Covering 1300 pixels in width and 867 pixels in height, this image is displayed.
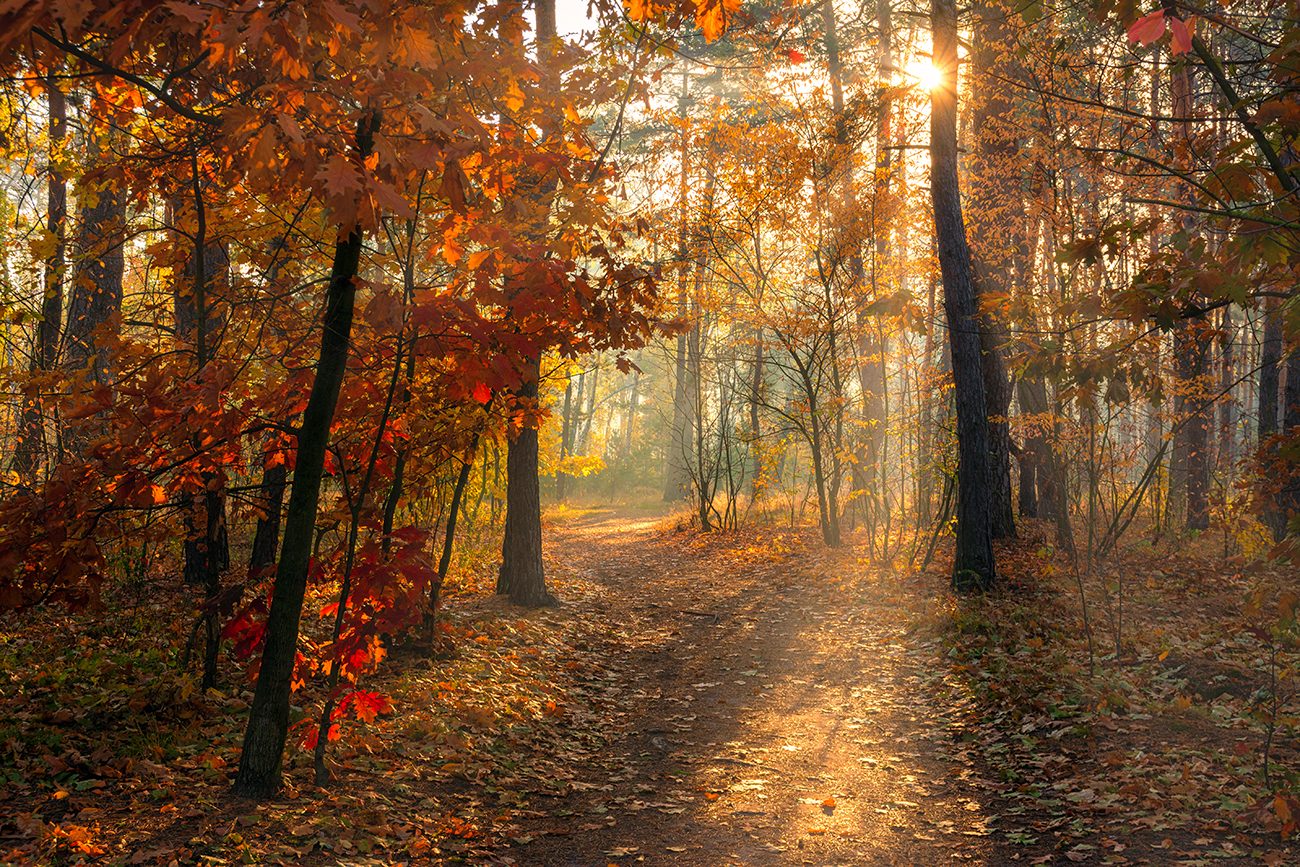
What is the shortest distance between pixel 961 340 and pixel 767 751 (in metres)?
5.85

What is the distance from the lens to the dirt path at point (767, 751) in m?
4.03

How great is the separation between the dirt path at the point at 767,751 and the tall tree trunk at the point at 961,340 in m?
1.33

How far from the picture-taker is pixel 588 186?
5.67 metres

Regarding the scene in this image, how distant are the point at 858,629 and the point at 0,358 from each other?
30.2ft

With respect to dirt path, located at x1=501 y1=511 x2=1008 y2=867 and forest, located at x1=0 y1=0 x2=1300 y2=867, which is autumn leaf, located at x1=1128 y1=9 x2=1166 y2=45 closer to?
forest, located at x1=0 y1=0 x2=1300 y2=867

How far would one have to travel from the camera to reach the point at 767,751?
212 inches

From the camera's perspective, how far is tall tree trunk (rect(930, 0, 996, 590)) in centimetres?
890

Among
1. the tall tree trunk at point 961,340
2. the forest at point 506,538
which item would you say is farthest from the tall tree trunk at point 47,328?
the tall tree trunk at point 961,340

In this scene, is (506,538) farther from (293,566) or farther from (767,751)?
(293,566)

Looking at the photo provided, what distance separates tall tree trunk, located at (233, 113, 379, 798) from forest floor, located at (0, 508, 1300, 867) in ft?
0.64

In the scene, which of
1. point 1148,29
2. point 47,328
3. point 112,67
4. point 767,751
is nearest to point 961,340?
point 767,751

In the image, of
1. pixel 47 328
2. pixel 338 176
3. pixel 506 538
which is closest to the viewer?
pixel 338 176

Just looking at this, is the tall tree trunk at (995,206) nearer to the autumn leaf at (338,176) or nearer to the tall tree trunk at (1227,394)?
the tall tree trunk at (1227,394)

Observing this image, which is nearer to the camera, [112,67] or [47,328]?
[112,67]
